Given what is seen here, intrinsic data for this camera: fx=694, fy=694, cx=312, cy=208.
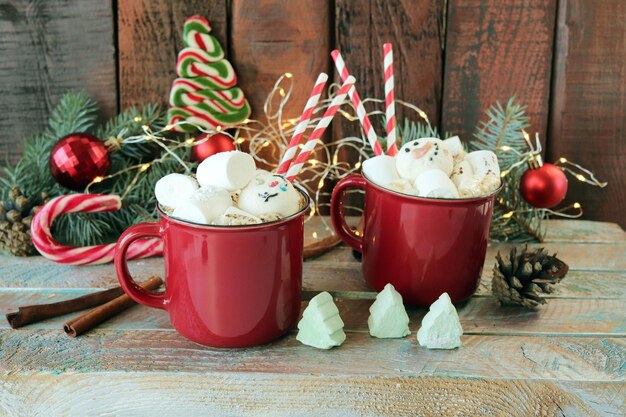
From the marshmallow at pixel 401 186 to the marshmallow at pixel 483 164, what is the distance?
0.29 ft

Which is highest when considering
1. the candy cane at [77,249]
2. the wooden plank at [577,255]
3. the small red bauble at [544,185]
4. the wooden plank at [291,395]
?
the small red bauble at [544,185]

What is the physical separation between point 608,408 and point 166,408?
0.48 metres

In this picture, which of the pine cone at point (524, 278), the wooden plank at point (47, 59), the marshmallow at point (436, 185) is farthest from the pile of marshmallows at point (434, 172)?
the wooden plank at point (47, 59)

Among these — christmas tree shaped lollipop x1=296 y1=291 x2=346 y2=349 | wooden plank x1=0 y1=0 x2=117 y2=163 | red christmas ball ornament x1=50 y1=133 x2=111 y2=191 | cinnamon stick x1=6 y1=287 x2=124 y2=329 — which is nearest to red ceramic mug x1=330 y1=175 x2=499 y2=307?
christmas tree shaped lollipop x1=296 y1=291 x2=346 y2=349

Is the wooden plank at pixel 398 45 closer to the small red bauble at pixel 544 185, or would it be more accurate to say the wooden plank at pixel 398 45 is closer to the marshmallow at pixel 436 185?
the small red bauble at pixel 544 185

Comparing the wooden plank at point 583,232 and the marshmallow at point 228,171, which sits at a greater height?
the marshmallow at point 228,171

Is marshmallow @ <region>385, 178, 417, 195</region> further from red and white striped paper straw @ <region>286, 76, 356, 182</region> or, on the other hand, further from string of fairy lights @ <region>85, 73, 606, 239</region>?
string of fairy lights @ <region>85, 73, 606, 239</region>

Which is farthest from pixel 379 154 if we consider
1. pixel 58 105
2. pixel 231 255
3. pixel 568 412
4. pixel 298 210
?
pixel 58 105

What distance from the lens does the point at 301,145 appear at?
1270 mm

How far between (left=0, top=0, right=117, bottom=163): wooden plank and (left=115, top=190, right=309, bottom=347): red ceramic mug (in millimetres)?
569

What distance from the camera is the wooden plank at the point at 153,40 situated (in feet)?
4.13

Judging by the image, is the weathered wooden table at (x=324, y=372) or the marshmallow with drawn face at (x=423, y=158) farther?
the marshmallow with drawn face at (x=423, y=158)

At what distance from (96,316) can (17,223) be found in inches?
12.6

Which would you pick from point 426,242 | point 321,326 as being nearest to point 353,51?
point 426,242
